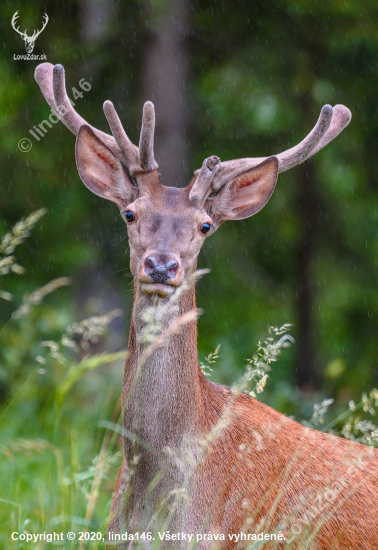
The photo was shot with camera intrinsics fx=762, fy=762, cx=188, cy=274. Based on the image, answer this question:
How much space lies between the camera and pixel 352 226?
28.2ft

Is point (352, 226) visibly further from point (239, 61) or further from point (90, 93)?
point (90, 93)

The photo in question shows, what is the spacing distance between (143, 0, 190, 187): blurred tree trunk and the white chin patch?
4.46 m

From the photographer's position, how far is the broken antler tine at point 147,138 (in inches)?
155

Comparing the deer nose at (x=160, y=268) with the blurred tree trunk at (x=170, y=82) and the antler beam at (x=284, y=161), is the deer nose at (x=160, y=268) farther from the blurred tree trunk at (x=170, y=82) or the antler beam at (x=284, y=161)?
the blurred tree trunk at (x=170, y=82)

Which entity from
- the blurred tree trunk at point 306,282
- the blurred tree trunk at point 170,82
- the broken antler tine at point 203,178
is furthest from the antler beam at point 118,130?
the blurred tree trunk at point 306,282

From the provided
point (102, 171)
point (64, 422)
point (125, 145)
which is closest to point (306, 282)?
point (64, 422)

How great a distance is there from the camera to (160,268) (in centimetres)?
354

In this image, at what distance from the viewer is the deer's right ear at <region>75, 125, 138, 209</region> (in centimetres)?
429

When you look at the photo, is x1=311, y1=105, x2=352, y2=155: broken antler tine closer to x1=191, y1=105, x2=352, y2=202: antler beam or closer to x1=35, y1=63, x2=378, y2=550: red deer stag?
x1=191, y1=105, x2=352, y2=202: antler beam

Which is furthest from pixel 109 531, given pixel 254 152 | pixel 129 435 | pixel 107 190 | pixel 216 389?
pixel 254 152

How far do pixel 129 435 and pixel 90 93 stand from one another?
5365 millimetres

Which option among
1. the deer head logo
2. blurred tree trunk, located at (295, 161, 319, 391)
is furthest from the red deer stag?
blurred tree trunk, located at (295, 161, 319, 391)

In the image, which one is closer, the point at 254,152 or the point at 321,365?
the point at 254,152

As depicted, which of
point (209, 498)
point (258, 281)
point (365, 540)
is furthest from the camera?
point (258, 281)
